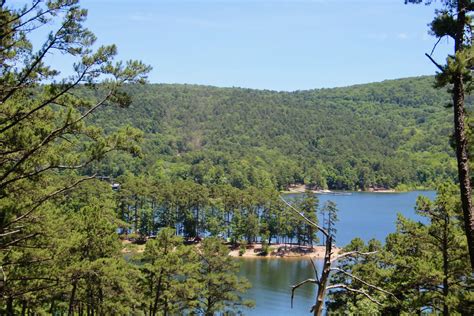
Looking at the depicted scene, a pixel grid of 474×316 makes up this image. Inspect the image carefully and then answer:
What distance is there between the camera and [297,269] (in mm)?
51594

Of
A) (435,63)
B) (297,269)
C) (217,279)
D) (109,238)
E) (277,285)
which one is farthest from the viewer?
(297,269)

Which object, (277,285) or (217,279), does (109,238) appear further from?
(277,285)

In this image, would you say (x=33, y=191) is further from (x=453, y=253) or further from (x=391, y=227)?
(x=391, y=227)

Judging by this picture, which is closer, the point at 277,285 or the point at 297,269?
the point at 277,285

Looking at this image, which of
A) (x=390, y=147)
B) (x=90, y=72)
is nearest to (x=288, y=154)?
(x=390, y=147)

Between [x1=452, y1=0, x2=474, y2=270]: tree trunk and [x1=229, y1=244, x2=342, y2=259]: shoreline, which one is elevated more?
[x1=452, y1=0, x2=474, y2=270]: tree trunk

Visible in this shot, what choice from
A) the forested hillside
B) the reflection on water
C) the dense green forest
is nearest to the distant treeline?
the dense green forest

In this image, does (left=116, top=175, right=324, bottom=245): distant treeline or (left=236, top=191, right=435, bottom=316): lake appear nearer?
(left=236, top=191, right=435, bottom=316): lake

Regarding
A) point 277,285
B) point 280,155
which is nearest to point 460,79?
point 277,285

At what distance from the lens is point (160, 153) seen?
160 m

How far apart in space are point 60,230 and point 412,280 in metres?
11.1

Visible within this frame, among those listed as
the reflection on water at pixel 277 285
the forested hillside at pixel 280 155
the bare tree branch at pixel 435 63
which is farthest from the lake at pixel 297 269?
the forested hillside at pixel 280 155

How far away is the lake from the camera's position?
125 feet

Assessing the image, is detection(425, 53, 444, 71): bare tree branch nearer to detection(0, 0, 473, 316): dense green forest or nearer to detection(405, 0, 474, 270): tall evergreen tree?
detection(405, 0, 474, 270): tall evergreen tree
